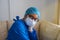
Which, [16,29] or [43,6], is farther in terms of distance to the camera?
[43,6]

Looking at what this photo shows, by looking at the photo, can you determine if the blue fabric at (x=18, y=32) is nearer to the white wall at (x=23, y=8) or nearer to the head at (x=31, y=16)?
the head at (x=31, y=16)

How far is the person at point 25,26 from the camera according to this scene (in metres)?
1.33

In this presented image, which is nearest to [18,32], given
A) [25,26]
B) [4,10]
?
[25,26]

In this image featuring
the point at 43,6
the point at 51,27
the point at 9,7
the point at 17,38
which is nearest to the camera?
the point at 17,38

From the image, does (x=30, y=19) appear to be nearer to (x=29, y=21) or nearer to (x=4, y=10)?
(x=29, y=21)

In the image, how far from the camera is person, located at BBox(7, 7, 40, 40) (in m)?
1.33

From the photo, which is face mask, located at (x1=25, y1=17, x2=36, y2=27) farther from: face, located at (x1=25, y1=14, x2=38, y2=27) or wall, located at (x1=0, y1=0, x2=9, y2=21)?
wall, located at (x1=0, y1=0, x2=9, y2=21)

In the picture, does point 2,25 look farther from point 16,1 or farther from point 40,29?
point 40,29

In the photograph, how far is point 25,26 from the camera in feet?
4.80

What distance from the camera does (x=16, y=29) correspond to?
4.40 feet

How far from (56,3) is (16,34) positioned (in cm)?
110

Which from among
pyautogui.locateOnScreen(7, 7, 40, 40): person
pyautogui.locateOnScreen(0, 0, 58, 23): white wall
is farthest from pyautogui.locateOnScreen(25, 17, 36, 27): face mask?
pyautogui.locateOnScreen(0, 0, 58, 23): white wall

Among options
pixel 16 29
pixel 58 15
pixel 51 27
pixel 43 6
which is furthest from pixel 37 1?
pixel 16 29

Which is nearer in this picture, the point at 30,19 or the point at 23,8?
the point at 30,19
